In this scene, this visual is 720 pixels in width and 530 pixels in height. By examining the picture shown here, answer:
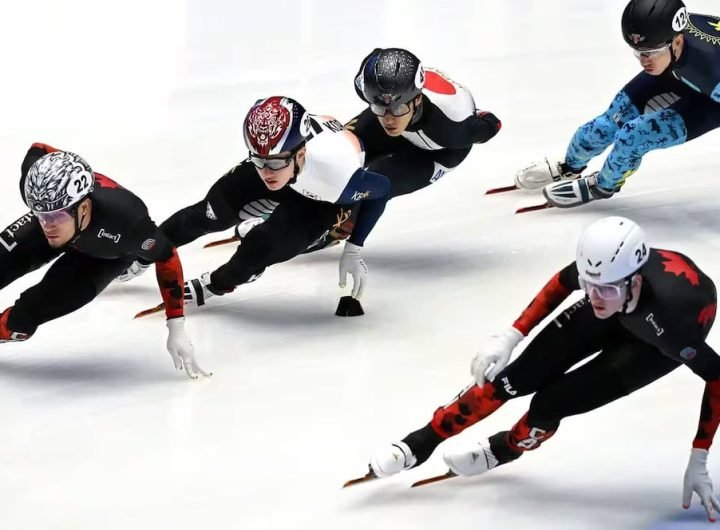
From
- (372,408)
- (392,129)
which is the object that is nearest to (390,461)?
(372,408)

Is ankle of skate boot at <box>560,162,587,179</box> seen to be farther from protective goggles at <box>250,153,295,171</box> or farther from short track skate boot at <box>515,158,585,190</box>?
protective goggles at <box>250,153,295,171</box>

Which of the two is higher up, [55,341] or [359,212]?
[359,212]

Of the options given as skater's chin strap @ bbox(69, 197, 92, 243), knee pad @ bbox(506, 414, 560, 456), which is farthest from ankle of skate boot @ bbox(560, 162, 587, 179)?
knee pad @ bbox(506, 414, 560, 456)

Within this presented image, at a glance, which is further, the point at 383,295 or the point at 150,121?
the point at 150,121

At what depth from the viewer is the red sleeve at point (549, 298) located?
13.4 feet

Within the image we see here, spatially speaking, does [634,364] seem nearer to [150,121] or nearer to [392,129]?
[392,129]

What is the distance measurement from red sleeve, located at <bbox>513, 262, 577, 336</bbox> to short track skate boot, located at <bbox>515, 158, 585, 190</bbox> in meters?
3.23

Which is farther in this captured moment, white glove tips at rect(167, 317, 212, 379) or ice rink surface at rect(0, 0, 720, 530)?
white glove tips at rect(167, 317, 212, 379)

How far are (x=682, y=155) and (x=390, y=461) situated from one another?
167 inches

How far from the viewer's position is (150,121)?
8.53 meters

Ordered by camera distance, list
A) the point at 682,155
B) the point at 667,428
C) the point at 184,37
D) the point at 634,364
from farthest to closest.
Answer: the point at 184,37, the point at 682,155, the point at 667,428, the point at 634,364

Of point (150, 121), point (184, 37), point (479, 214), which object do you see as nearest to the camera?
point (479, 214)

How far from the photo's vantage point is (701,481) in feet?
13.2

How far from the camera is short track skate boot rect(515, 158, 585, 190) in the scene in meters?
7.29
